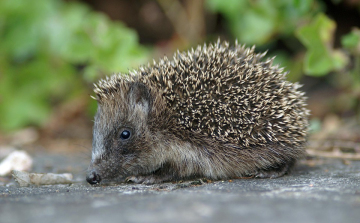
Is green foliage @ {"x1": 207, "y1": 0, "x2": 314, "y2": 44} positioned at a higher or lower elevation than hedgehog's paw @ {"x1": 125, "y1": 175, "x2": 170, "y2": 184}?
higher

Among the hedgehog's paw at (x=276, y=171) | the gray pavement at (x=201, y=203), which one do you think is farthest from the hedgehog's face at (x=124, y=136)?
the hedgehog's paw at (x=276, y=171)

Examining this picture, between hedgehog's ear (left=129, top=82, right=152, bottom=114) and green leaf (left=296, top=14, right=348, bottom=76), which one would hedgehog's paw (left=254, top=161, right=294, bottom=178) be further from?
green leaf (left=296, top=14, right=348, bottom=76)

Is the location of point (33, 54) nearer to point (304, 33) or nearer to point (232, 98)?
point (304, 33)

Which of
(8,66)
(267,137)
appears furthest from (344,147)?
(8,66)

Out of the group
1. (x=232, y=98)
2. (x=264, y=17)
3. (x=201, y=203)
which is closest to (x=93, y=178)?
(x=232, y=98)

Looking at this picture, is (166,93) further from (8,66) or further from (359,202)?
(8,66)

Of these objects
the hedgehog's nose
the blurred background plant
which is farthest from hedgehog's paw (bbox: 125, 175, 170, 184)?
the blurred background plant

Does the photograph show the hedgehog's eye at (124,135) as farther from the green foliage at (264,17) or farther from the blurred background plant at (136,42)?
the green foliage at (264,17)
